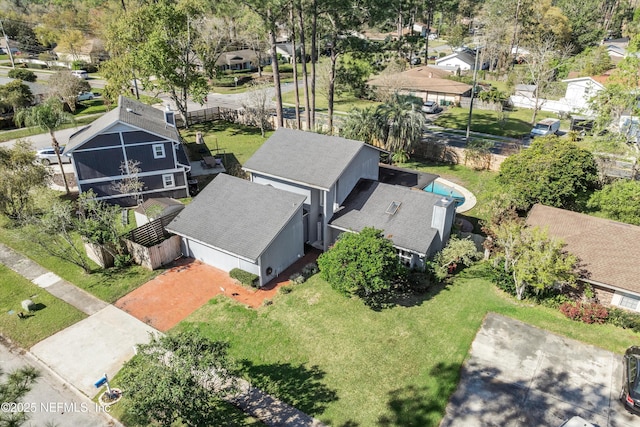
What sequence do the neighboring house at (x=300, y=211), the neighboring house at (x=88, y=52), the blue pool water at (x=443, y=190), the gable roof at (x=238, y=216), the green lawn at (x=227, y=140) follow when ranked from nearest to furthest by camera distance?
1. the gable roof at (x=238, y=216)
2. the neighboring house at (x=300, y=211)
3. the blue pool water at (x=443, y=190)
4. the green lawn at (x=227, y=140)
5. the neighboring house at (x=88, y=52)

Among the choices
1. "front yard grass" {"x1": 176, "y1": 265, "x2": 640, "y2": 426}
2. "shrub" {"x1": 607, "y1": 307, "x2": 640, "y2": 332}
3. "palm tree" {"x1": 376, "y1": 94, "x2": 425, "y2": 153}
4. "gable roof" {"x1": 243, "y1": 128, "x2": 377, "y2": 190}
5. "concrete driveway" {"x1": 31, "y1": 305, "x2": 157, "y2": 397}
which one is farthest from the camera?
"palm tree" {"x1": 376, "y1": 94, "x2": 425, "y2": 153}

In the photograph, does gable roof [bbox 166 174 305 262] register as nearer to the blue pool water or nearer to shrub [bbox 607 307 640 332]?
the blue pool water

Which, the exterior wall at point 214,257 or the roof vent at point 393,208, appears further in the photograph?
the roof vent at point 393,208

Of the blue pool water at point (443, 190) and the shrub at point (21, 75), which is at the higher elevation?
the shrub at point (21, 75)

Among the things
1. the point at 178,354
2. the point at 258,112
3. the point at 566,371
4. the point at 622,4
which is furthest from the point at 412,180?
the point at 622,4

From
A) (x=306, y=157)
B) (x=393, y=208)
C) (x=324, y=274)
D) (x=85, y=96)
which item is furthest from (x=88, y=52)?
(x=324, y=274)

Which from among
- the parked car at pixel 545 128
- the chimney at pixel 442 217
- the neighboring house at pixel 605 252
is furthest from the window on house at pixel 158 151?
the parked car at pixel 545 128

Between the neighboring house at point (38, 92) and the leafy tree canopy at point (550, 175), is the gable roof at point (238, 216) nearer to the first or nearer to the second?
the leafy tree canopy at point (550, 175)

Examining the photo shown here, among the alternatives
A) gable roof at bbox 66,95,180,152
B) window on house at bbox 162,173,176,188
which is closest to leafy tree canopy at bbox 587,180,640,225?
gable roof at bbox 66,95,180,152
